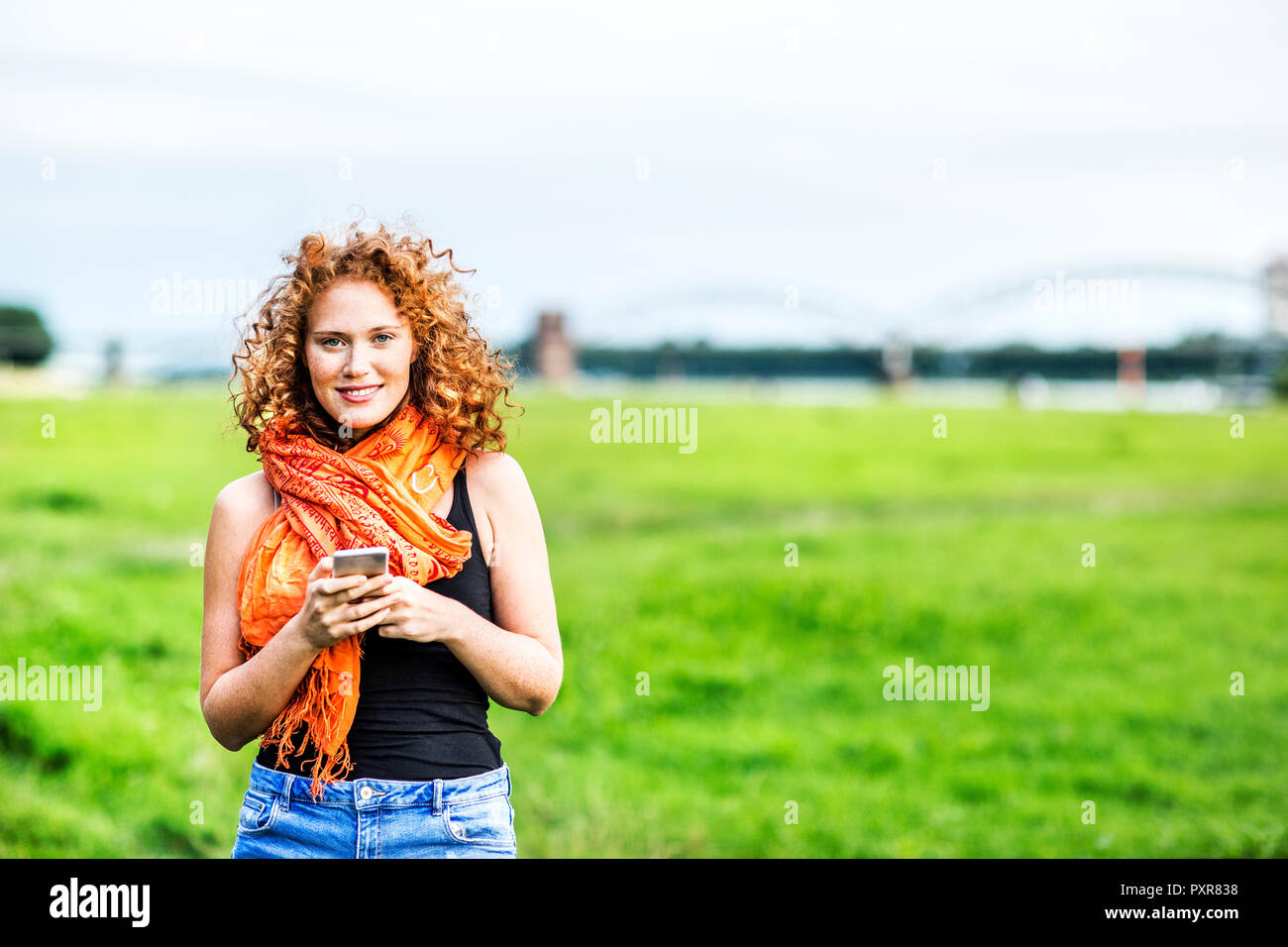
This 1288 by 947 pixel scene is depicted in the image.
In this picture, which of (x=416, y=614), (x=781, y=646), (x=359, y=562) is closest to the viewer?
(x=359, y=562)

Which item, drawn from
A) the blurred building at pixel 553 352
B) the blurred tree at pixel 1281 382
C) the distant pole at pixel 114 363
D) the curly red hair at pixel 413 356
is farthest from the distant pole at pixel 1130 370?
the curly red hair at pixel 413 356

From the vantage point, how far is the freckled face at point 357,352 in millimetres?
2709

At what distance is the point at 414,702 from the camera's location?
2.69 meters

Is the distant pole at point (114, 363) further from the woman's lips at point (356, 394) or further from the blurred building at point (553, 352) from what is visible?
the woman's lips at point (356, 394)

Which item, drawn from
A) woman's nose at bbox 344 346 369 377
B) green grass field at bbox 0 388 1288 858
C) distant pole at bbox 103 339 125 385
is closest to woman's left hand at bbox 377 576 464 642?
woman's nose at bbox 344 346 369 377

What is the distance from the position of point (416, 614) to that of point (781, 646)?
353 inches

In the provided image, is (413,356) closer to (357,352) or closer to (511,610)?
(357,352)

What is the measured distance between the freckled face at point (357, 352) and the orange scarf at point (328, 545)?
0.36ft

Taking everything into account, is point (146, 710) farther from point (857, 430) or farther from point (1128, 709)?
point (857, 430)

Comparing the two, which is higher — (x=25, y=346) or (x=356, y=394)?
(x=25, y=346)

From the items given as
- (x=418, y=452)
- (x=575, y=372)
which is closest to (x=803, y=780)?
(x=418, y=452)

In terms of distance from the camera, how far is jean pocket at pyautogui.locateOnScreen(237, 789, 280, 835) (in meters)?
2.72

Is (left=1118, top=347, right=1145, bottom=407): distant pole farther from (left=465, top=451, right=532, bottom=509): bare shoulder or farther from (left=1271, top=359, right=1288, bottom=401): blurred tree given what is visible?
(left=465, top=451, right=532, bottom=509): bare shoulder

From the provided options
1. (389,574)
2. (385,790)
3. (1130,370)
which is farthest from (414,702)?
(1130,370)
